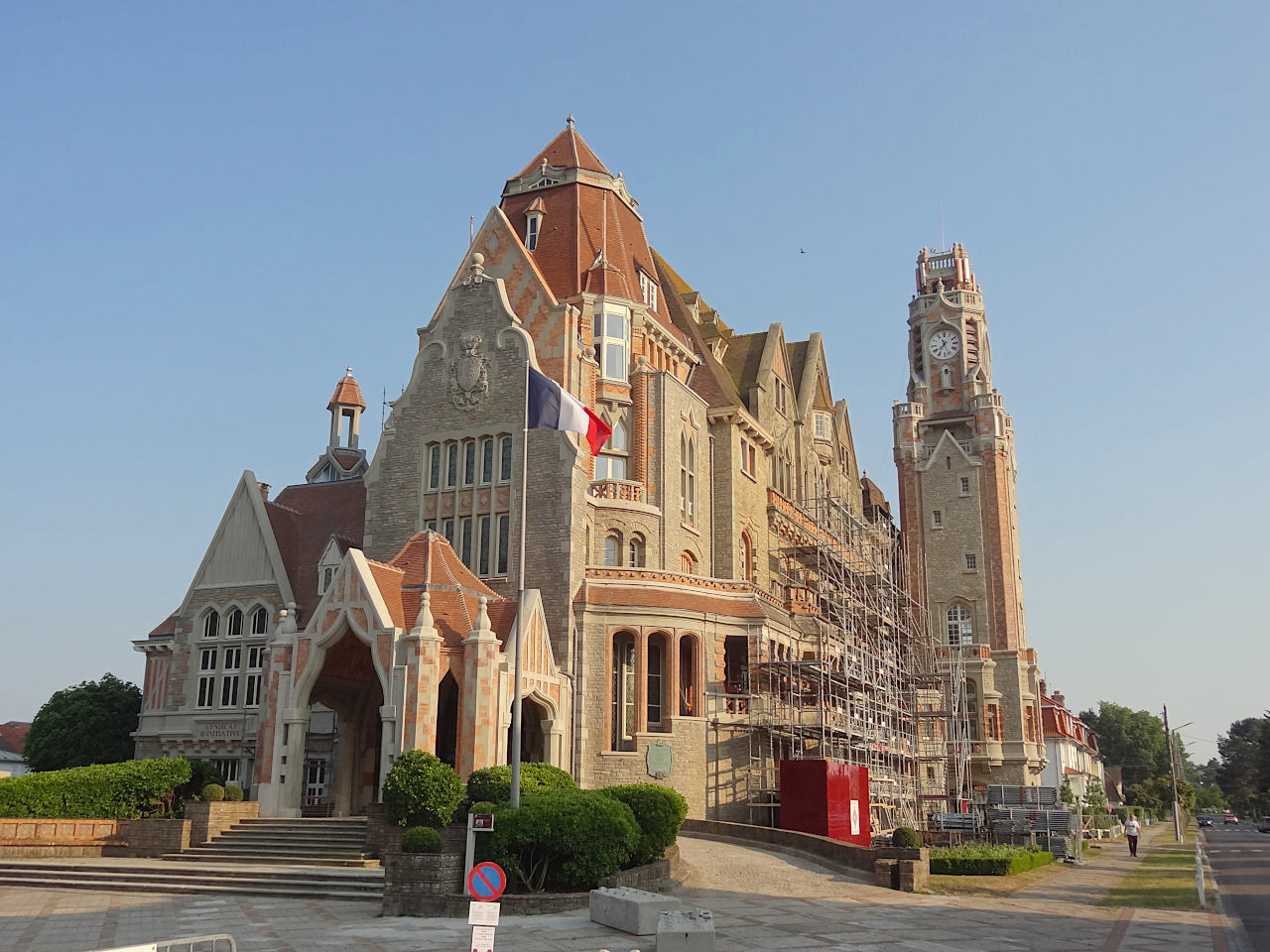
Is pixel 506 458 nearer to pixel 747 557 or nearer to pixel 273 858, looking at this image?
pixel 747 557

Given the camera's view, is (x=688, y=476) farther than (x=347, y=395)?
No

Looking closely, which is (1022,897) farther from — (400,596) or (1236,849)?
(1236,849)

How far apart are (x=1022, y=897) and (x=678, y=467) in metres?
22.3

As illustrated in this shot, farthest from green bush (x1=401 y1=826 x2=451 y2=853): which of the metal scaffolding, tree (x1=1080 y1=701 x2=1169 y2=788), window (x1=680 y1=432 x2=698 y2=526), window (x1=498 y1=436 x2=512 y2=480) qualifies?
tree (x1=1080 y1=701 x2=1169 y2=788)

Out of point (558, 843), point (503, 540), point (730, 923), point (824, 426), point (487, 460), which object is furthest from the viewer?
point (824, 426)

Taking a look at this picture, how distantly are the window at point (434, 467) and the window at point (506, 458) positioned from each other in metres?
Answer: 2.88

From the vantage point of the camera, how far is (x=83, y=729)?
162 ft

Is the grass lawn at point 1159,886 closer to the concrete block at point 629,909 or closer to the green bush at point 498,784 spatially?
the concrete block at point 629,909

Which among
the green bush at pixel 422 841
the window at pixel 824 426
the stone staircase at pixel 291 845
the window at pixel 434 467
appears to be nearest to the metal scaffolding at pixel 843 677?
the window at pixel 824 426

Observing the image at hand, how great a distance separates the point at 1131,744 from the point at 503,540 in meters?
134

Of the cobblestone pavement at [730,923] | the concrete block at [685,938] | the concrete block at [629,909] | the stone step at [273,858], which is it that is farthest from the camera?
the stone step at [273,858]

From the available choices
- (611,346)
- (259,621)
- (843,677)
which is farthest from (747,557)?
(259,621)

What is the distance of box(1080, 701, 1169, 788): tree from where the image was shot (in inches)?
5915

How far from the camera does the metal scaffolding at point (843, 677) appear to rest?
3975 cm
